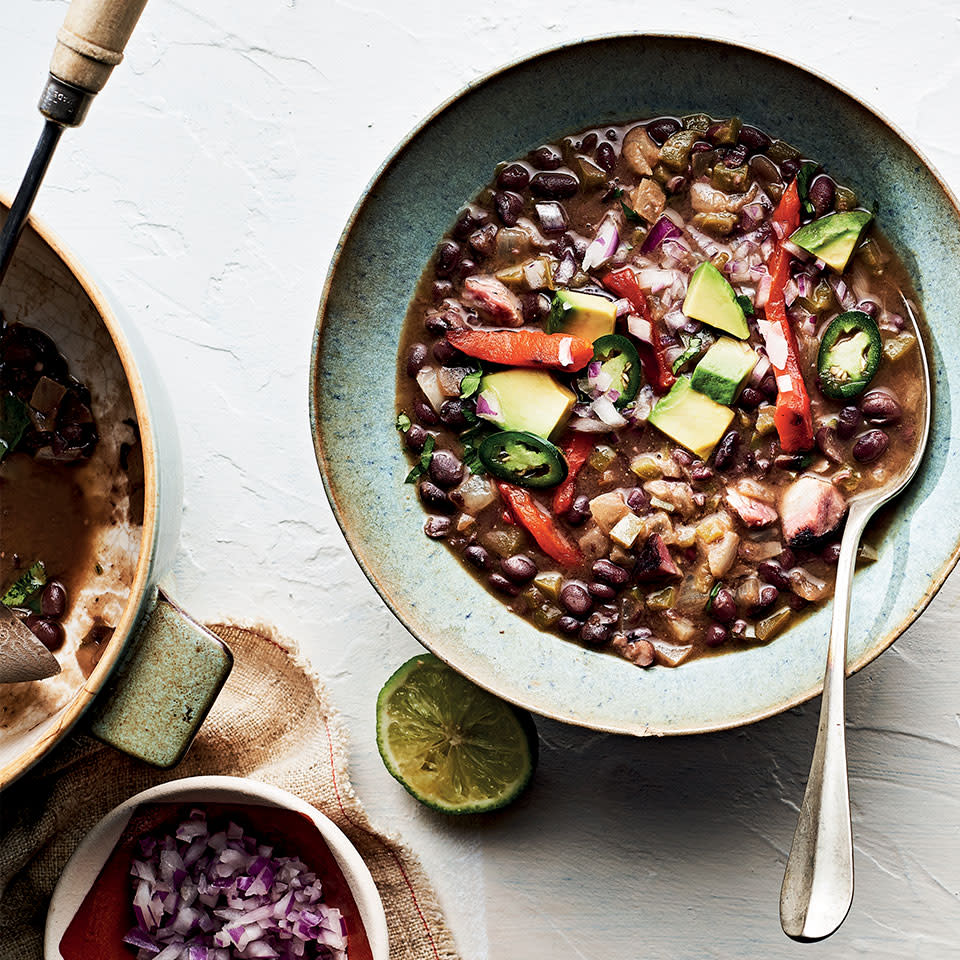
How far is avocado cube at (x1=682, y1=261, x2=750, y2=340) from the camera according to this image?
3.03m

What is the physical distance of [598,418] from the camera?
3.08 m

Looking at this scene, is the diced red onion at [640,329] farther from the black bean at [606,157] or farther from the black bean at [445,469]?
the black bean at [445,469]

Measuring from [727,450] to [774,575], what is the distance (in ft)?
1.22

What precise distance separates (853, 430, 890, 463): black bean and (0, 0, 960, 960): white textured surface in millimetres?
655

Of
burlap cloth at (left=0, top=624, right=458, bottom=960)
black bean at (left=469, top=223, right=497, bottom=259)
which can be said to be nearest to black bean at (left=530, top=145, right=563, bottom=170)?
black bean at (left=469, top=223, right=497, bottom=259)

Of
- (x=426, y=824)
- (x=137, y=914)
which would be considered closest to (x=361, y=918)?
(x=426, y=824)

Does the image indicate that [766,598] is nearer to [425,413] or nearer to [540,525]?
[540,525]

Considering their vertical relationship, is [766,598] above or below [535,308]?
below

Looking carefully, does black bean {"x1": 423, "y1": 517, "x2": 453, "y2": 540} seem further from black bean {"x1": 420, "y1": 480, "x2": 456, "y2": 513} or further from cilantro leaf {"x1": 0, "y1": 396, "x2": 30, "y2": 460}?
cilantro leaf {"x1": 0, "y1": 396, "x2": 30, "y2": 460}

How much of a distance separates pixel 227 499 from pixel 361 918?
4.30 ft

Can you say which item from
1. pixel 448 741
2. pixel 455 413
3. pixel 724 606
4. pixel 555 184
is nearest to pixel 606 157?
pixel 555 184

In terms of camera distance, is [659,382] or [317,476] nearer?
[659,382]

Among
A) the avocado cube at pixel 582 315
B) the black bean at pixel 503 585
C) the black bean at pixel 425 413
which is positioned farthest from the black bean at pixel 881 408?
the black bean at pixel 425 413

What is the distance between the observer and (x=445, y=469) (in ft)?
10.2
